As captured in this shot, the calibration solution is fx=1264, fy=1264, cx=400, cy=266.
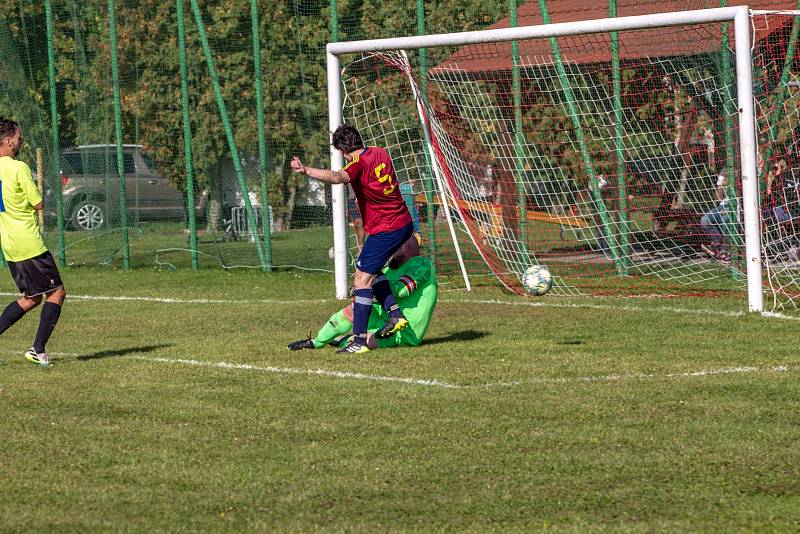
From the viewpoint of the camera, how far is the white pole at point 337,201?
14453 millimetres

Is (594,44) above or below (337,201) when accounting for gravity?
above

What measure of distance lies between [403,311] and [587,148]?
19.8 feet

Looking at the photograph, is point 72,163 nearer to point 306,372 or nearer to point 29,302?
point 29,302

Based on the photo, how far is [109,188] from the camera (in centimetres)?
1964

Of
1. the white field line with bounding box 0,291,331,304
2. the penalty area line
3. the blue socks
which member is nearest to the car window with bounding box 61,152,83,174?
the white field line with bounding box 0,291,331,304

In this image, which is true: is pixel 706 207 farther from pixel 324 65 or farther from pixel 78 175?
pixel 78 175

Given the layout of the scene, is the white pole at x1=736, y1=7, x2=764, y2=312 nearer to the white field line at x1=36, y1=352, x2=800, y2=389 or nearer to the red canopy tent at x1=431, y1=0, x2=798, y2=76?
the white field line at x1=36, y1=352, x2=800, y2=389

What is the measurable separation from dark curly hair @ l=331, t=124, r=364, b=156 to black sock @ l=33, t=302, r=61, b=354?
2.61 meters

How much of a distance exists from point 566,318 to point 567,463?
5980mm

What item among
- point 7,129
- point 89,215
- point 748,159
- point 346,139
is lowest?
point 89,215

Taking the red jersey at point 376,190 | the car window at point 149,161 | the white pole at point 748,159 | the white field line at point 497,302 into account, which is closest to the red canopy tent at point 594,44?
the white pole at point 748,159

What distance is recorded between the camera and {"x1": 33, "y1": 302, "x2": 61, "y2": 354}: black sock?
992 cm

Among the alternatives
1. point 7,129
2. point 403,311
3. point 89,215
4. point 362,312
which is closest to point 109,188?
point 89,215

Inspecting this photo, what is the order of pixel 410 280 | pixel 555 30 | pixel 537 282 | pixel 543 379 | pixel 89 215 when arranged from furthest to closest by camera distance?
pixel 89 215
pixel 537 282
pixel 555 30
pixel 410 280
pixel 543 379
